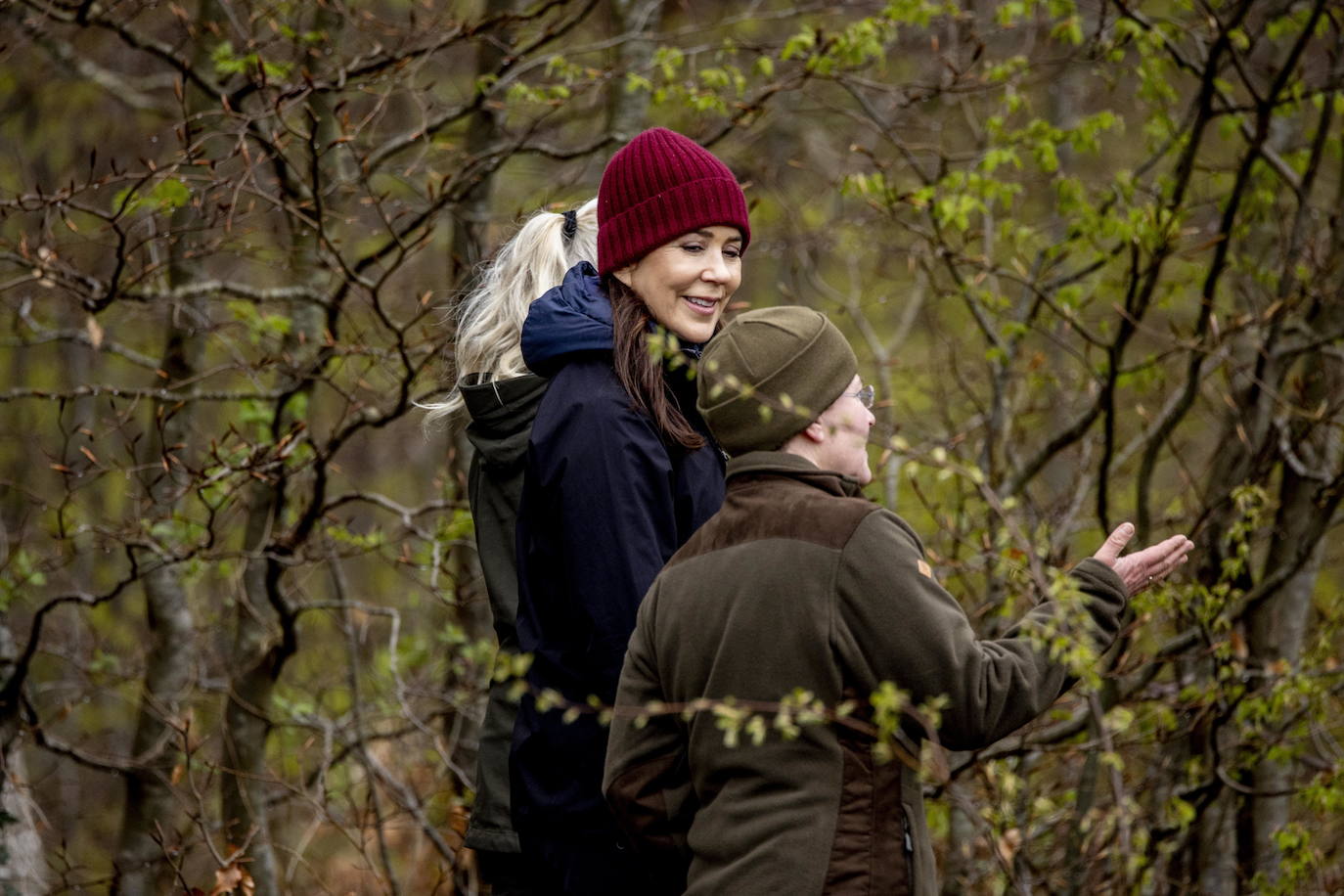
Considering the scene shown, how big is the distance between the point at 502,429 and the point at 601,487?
0.41 meters

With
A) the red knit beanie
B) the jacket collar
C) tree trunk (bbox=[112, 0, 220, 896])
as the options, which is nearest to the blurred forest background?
tree trunk (bbox=[112, 0, 220, 896])

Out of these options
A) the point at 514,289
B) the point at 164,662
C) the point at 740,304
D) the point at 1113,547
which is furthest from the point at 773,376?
the point at 164,662

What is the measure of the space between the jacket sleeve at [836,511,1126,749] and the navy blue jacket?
515 millimetres

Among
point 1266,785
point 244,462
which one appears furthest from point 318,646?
point 1266,785

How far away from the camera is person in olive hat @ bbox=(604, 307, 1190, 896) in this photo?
217 centimetres

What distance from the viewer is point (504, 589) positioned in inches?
115

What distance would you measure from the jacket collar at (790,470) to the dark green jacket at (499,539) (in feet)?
2.14

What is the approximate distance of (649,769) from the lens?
7.82ft

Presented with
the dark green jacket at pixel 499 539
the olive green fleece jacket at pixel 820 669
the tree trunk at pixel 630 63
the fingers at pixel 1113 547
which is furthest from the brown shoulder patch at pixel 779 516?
the tree trunk at pixel 630 63

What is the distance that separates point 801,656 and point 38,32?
5.01 metres

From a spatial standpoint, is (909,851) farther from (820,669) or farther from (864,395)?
(864,395)

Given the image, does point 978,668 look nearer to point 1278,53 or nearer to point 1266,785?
point 1266,785

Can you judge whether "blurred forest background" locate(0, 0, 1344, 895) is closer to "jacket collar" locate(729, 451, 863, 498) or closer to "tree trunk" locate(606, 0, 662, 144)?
"tree trunk" locate(606, 0, 662, 144)

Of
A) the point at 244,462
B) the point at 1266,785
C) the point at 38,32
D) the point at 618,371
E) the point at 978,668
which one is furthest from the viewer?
the point at 38,32
